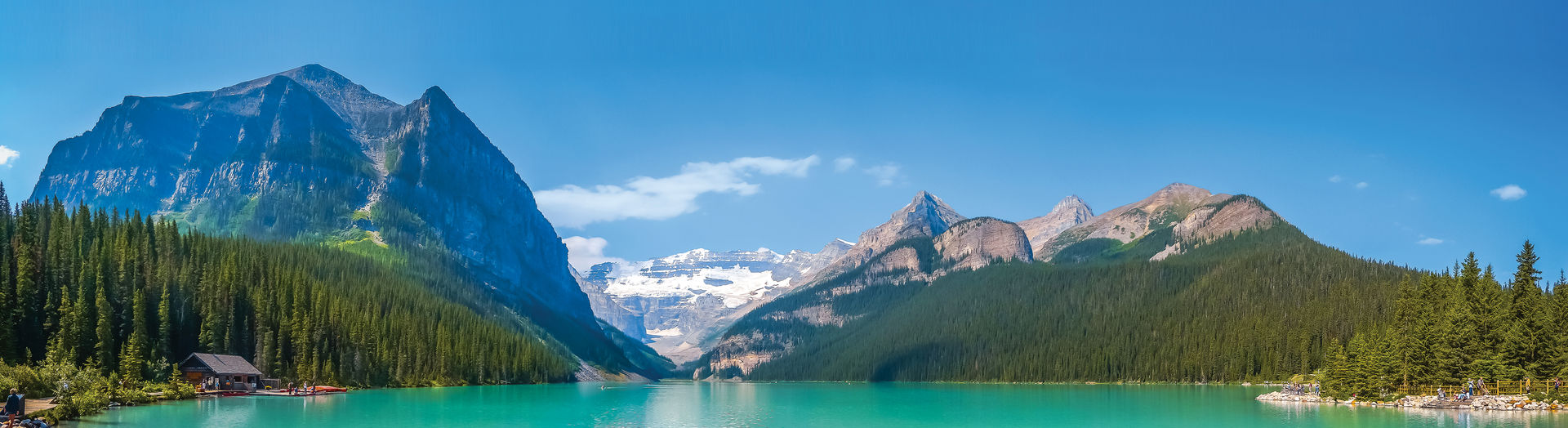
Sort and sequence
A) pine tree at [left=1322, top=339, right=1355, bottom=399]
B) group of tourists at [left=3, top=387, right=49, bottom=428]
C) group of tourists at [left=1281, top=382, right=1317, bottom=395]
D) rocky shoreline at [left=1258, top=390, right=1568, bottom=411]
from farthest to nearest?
group of tourists at [left=1281, top=382, right=1317, bottom=395]
pine tree at [left=1322, top=339, right=1355, bottom=399]
rocky shoreline at [left=1258, top=390, right=1568, bottom=411]
group of tourists at [left=3, top=387, right=49, bottom=428]

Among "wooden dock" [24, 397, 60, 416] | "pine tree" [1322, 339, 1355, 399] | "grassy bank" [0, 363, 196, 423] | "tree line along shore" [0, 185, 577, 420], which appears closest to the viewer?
"wooden dock" [24, 397, 60, 416]

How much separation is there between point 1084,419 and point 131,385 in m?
80.5

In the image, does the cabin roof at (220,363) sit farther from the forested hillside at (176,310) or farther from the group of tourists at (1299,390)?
the group of tourists at (1299,390)

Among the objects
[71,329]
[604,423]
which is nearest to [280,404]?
[71,329]

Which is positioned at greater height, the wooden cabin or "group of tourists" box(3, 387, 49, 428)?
"group of tourists" box(3, 387, 49, 428)

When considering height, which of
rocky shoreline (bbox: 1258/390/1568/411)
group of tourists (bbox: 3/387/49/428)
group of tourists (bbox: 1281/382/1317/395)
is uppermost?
group of tourists (bbox: 3/387/49/428)

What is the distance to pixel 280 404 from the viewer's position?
91250 millimetres

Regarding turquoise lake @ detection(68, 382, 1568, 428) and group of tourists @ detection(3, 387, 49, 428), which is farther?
turquoise lake @ detection(68, 382, 1568, 428)

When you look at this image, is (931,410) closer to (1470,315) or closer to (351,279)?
(1470,315)

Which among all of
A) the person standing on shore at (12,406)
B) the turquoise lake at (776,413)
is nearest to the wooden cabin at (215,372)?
the turquoise lake at (776,413)

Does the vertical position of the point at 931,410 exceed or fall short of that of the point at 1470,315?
it falls short

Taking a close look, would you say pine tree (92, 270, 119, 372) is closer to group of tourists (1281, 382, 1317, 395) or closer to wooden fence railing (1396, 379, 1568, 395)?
group of tourists (1281, 382, 1317, 395)

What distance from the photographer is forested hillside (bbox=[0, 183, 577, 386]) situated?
101 m

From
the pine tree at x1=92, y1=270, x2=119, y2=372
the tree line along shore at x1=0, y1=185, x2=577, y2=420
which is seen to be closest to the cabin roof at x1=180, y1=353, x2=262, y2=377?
the tree line along shore at x1=0, y1=185, x2=577, y2=420
